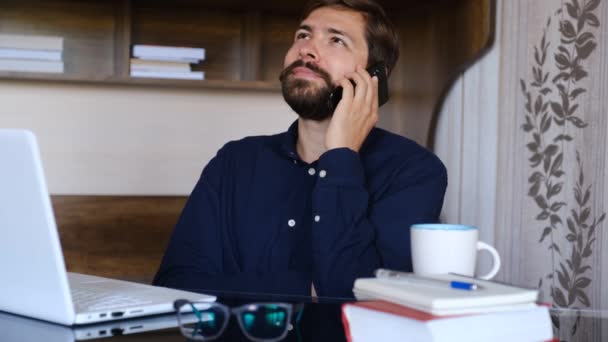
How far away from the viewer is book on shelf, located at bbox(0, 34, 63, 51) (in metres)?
2.40

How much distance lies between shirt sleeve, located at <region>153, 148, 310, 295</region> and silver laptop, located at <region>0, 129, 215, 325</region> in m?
0.30

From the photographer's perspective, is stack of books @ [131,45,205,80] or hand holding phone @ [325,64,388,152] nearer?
hand holding phone @ [325,64,388,152]

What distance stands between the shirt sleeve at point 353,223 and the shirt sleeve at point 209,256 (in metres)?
0.08

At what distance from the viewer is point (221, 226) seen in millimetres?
1606

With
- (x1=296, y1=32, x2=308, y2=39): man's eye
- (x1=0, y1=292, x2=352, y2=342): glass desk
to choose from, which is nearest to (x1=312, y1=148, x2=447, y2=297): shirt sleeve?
(x1=0, y1=292, x2=352, y2=342): glass desk

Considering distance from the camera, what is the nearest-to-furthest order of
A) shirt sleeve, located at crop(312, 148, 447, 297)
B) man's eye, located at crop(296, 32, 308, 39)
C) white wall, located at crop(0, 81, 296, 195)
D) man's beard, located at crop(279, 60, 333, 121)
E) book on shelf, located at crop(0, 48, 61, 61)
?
shirt sleeve, located at crop(312, 148, 447, 297), man's beard, located at crop(279, 60, 333, 121), man's eye, located at crop(296, 32, 308, 39), book on shelf, located at crop(0, 48, 61, 61), white wall, located at crop(0, 81, 296, 195)

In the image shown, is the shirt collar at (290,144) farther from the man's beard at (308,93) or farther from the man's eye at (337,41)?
the man's eye at (337,41)

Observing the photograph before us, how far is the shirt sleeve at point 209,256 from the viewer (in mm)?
1405

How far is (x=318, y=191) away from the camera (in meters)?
1.42

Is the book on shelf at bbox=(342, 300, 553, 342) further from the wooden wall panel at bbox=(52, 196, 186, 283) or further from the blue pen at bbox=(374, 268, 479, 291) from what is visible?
the wooden wall panel at bbox=(52, 196, 186, 283)

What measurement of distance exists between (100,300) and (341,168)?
54 cm

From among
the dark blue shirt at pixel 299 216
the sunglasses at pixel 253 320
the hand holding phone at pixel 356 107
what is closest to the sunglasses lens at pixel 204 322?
the sunglasses at pixel 253 320

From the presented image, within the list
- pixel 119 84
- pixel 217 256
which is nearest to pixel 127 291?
pixel 217 256

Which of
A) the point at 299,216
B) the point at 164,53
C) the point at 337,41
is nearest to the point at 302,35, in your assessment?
the point at 337,41
